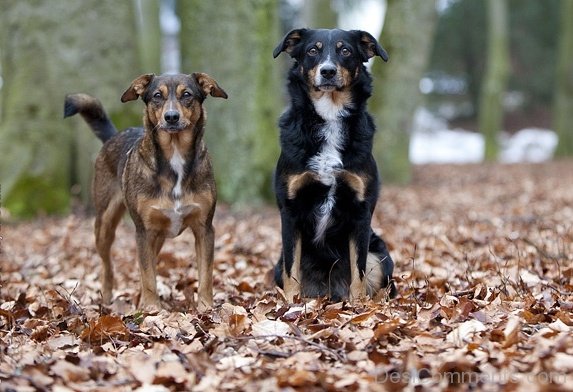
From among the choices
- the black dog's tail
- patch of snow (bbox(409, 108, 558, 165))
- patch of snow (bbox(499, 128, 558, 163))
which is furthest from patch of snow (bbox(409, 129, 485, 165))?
the black dog's tail

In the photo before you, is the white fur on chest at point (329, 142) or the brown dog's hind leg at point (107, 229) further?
the brown dog's hind leg at point (107, 229)

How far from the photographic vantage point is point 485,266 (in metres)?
6.45

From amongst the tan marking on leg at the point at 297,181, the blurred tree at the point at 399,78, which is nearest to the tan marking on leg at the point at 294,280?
the tan marking on leg at the point at 297,181

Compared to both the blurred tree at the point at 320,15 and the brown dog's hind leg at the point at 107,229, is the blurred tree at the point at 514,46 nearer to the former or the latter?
the blurred tree at the point at 320,15

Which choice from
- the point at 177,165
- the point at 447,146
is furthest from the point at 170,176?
the point at 447,146

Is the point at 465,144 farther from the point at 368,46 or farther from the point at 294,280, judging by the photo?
the point at 294,280

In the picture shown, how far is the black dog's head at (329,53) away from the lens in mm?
5293

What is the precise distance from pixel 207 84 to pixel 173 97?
0.36 m

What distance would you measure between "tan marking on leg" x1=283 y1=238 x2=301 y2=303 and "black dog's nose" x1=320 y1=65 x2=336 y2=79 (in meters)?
1.23

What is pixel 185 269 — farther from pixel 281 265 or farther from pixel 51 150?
pixel 51 150

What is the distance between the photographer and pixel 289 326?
14.2 ft

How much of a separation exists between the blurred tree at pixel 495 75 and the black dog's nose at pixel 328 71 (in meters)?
23.1

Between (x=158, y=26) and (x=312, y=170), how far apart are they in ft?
67.5

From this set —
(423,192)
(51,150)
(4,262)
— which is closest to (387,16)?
(423,192)
